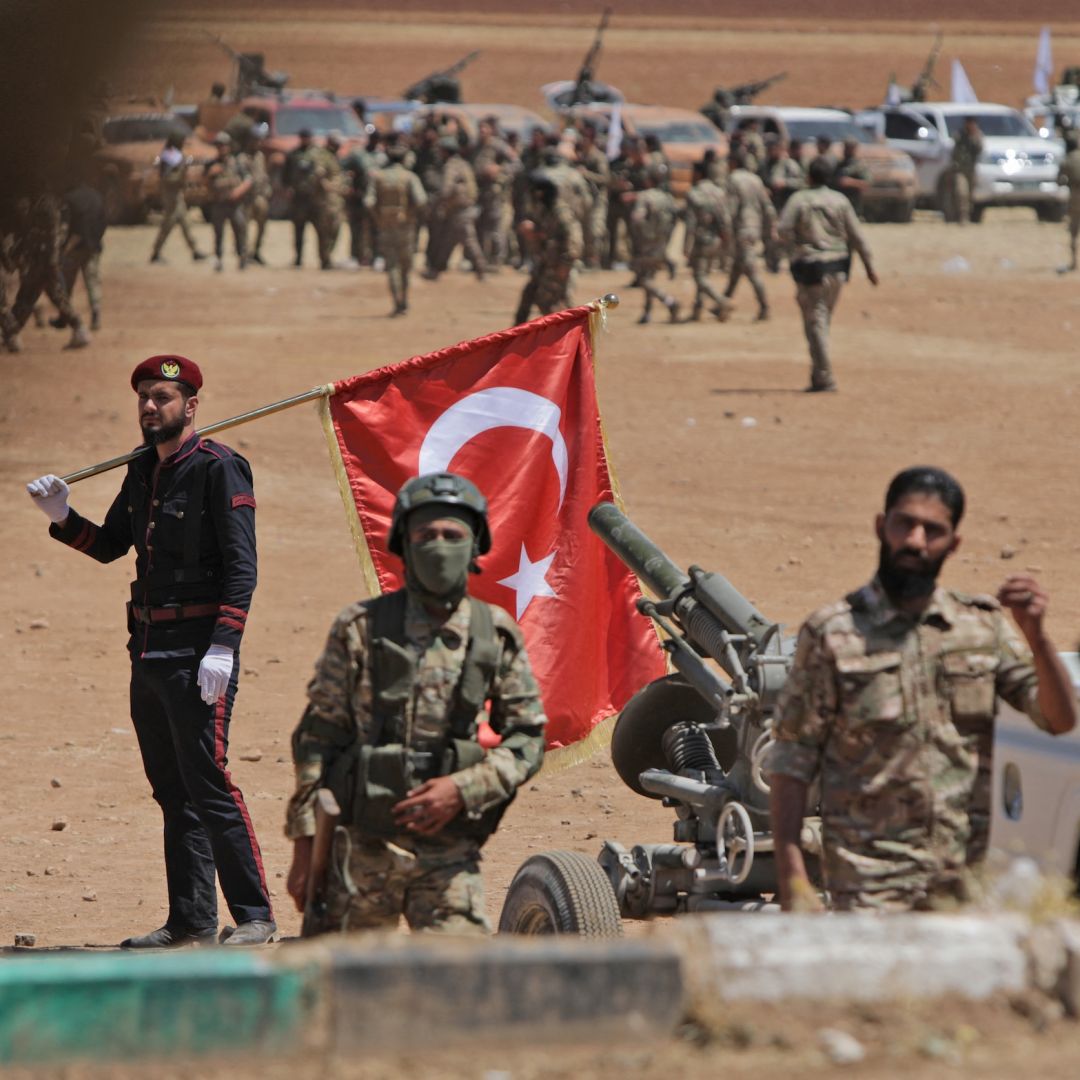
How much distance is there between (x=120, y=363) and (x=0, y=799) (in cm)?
1211

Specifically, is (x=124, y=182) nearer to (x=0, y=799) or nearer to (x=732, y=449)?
(x=732, y=449)

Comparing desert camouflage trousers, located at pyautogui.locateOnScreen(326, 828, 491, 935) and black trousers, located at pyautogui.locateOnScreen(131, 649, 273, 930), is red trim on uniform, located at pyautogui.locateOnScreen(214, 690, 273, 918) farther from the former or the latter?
desert camouflage trousers, located at pyautogui.locateOnScreen(326, 828, 491, 935)

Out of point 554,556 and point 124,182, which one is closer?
point 554,556

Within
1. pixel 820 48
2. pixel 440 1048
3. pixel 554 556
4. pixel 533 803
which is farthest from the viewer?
pixel 820 48

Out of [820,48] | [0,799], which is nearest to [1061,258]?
[0,799]

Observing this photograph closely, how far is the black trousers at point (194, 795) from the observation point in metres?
6.69

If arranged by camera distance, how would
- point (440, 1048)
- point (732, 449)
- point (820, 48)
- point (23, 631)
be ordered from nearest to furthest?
1. point (440, 1048)
2. point (23, 631)
3. point (732, 449)
4. point (820, 48)

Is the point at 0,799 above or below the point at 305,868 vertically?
below

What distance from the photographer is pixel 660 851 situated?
6.39 meters

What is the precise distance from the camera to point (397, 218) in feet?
79.0

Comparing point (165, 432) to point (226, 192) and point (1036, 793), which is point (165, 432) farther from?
point (226, 192)

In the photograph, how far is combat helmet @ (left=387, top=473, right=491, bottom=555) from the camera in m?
4.85

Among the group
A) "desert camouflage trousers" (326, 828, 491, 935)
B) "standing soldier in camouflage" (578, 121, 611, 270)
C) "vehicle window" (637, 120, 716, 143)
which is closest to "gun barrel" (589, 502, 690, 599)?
"desert camouflage trousers" (326, 828, 491, 935)

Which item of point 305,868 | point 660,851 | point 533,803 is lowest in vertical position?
point 533,803
